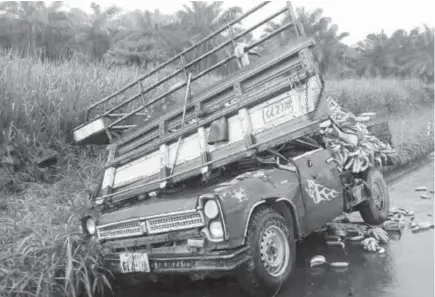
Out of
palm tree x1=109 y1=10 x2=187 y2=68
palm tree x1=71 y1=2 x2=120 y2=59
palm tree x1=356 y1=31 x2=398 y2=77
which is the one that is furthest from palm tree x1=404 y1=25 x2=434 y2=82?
palm tree x1=71 y1=2 x2=120 y2=59

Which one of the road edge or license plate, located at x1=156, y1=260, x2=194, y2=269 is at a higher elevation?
the road edge

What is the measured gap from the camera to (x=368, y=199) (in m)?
6.75

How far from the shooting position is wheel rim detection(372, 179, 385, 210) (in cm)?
704

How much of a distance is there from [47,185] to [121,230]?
2951mm

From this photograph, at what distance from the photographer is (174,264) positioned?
14.1 ft

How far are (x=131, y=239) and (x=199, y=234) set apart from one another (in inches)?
33.1

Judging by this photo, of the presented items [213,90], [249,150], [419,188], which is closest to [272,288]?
[249,150]

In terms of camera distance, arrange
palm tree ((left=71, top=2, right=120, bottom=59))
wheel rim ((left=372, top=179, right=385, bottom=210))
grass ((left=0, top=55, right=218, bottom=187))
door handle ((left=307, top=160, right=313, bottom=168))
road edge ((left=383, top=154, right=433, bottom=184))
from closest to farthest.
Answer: door handle ((left=307, top=160, right=313, bottom=168)) → wheel rim ((left=372, top=179, right=385, bottom=210)) → grass ((left=0, top=55, right=218, bottom=187)) → road edge ((left=383, top=154, right=433, bottom=184)) → palm tree ((left=71, top=2, right=120, bottom=59))

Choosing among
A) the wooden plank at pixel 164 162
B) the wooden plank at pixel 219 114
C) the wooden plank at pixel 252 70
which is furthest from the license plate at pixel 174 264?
the wooden plank at pixel 252 70

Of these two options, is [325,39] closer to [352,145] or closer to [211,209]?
[352,145]

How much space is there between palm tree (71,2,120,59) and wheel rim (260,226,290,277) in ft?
69.0

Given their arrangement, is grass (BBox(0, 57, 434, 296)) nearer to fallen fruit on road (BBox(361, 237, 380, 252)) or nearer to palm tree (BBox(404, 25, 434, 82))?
fallen fruit on road (BBox(361, 237, 380, 252))

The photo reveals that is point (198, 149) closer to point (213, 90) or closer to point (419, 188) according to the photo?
point (213, 90)

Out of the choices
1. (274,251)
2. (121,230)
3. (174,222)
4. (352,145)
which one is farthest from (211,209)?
(352,145)
